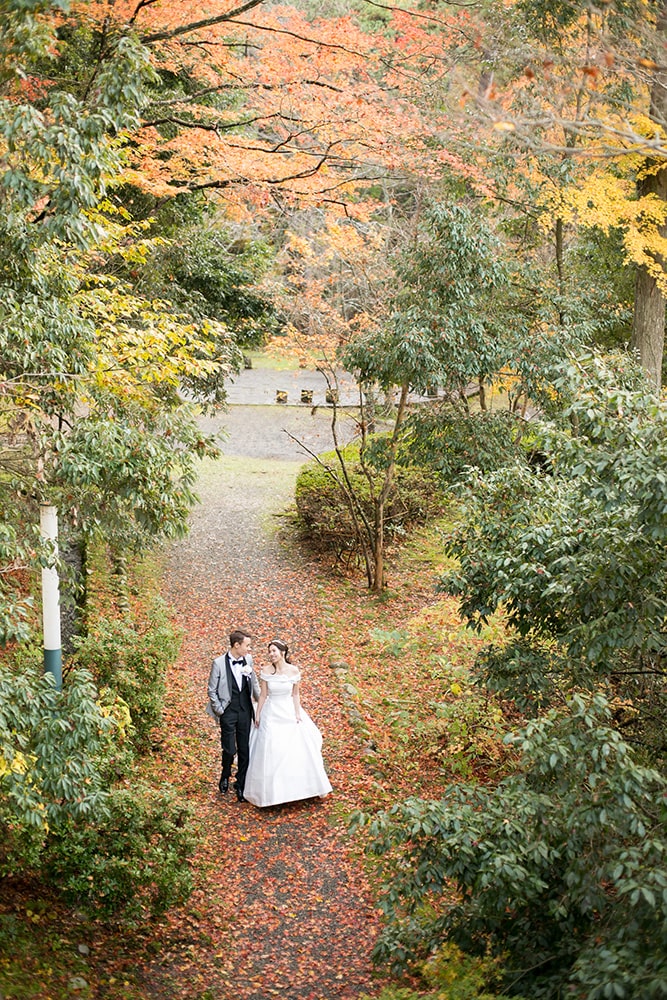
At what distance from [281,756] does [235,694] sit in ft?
2.25

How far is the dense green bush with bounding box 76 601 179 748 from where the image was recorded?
8.95 m

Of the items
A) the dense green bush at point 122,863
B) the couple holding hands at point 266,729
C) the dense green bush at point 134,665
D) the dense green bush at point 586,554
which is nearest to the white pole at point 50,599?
the dense green bush at point 122,863

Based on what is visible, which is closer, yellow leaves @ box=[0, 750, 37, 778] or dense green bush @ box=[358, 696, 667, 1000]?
dense green bush @ box=[358, 696, 667, 1000]

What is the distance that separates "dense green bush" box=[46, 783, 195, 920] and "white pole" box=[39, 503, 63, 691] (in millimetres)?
1066

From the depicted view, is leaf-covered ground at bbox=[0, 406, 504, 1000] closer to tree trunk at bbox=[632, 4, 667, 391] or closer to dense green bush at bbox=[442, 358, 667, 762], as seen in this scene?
dense green bush at bbox=[442, 358, 667, 762]

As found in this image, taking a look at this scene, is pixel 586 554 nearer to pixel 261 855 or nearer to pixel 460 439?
pixel 261 855

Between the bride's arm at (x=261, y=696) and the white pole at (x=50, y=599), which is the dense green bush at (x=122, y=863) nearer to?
the white pole at (x=50, y=599)

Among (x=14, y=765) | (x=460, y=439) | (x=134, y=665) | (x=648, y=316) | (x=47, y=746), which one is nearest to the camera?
(x=14, y=765)

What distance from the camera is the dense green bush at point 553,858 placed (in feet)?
12.3

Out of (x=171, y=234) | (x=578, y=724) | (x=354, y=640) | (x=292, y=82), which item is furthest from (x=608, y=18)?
(x=578, y=724)

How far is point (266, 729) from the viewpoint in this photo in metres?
8.27

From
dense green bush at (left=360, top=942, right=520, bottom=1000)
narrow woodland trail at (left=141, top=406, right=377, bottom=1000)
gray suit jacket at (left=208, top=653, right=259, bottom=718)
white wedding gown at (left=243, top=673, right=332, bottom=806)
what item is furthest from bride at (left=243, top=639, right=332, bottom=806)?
dense green bush at (left=360, top=942, right=520, bottom=1000)

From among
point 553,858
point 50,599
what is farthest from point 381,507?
point 553,858

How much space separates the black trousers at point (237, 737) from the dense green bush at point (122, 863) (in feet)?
4.95
